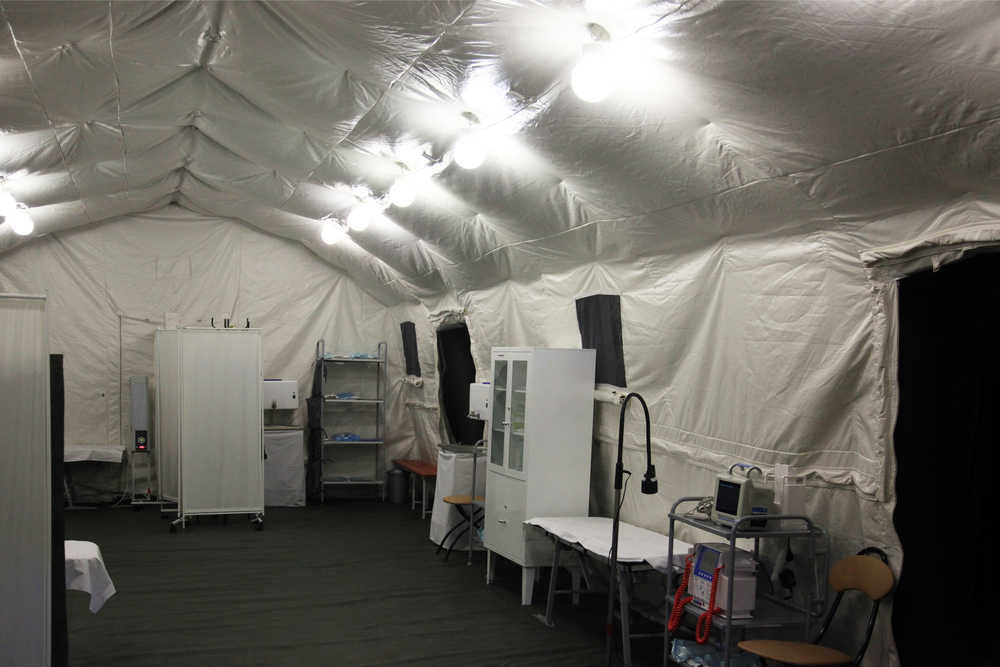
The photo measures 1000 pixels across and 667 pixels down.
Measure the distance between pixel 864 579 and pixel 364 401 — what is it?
6576mm

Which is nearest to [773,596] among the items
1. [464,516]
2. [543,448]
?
[543,448]

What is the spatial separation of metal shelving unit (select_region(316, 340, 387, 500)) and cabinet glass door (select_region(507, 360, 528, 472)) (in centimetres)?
385

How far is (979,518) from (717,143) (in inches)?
79.8

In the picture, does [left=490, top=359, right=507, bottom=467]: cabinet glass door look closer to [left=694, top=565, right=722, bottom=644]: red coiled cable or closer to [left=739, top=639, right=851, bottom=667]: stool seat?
[left=694, top=565, right=722, bottom=644]: red coiled cable

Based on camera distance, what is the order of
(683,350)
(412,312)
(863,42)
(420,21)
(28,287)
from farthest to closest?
(412,312)
(28,287)
(683,350)
(420,21)
(863,42)

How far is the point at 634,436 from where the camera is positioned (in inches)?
191

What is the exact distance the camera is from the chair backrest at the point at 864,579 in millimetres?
3072

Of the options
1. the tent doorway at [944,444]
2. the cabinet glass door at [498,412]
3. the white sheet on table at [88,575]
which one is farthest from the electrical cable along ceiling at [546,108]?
the white sheet on table at [88,575]

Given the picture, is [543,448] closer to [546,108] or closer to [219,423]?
[546,108]

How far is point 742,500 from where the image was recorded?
3.39m

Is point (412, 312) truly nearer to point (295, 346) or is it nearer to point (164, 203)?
point (295, 346)

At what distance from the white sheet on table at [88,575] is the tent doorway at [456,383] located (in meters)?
4.54

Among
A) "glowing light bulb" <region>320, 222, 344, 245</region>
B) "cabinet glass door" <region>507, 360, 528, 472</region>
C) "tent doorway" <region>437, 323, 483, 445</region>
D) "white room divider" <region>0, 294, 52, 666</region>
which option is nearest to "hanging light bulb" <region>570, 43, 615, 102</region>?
"white room divider" <region>0, 294, 52, 666</region>

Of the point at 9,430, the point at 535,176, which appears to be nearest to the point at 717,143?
the point at 535,176
